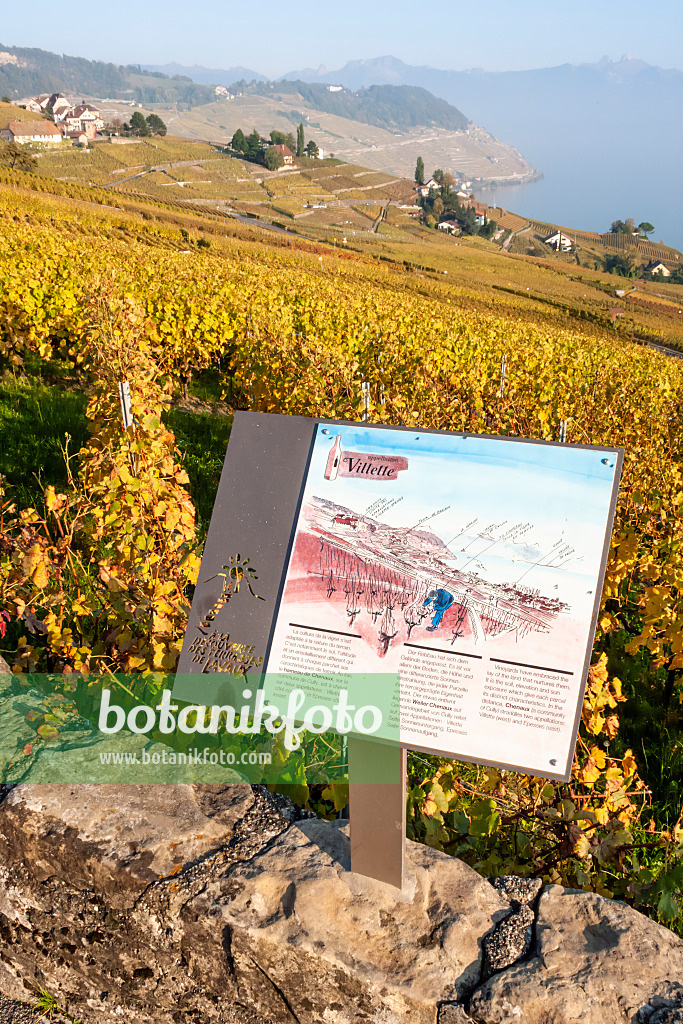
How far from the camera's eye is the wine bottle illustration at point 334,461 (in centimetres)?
187

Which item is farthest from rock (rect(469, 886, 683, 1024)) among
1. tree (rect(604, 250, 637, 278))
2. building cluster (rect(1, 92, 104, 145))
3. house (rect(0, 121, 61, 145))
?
house (rect(0, 121, 61, 145))

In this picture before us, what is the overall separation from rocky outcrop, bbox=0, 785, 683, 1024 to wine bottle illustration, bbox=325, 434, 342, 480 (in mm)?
1046

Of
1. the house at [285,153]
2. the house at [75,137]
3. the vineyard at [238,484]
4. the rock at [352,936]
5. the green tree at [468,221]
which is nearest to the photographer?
the rock at [352,936]

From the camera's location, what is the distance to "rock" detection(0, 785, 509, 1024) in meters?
1.59

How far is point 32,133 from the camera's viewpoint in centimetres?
10250

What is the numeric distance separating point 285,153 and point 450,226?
4194 cm

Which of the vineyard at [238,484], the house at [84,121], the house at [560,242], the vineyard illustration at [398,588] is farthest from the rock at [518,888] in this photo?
the house at [84,121]

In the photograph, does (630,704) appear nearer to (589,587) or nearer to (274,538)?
(589,587)

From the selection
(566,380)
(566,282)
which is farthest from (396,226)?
(566,380)

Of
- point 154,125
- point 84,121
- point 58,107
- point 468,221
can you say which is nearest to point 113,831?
point 468,221

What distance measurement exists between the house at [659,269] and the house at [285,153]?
234ft

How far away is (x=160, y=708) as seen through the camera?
8.21ft

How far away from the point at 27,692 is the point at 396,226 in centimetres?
10852

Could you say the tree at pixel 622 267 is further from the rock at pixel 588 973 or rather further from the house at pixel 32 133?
the rock at pixel 588 973
